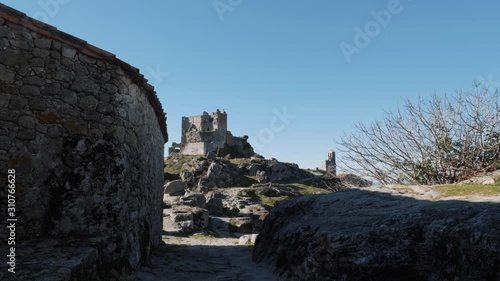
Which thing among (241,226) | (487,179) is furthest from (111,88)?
(241,226)

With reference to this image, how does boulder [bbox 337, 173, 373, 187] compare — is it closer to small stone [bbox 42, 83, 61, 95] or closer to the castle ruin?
small stone [bbox 42, 83, 61, 95]

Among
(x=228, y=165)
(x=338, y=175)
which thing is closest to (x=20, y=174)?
(x=338, y=175)

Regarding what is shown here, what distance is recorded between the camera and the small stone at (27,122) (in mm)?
5065

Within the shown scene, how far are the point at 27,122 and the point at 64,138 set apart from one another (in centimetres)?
54

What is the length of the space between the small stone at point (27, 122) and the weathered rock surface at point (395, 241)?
4.65 m

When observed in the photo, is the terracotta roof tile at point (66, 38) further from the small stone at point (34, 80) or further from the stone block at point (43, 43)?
the small stone at point (34, 80)

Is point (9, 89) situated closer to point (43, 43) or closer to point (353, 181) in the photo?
point (43, 43)

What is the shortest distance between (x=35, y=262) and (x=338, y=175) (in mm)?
12635

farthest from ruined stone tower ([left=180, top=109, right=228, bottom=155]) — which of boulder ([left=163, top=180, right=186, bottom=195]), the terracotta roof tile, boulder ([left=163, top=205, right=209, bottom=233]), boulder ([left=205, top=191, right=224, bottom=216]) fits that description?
the terracotta roof tile

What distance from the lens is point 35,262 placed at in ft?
12.9

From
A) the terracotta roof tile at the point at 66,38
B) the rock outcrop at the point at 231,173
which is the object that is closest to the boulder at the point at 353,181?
the terracotta roof tile at the point at 66,38

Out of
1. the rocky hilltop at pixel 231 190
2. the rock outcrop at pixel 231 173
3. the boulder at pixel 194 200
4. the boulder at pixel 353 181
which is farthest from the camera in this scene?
Answer: the rock outcrop at pixel 231 173

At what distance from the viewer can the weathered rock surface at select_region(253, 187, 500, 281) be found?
3330 mm

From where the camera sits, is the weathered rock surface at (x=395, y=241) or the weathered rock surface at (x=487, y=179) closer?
the weathered rock surface at (x=395, y=241)
